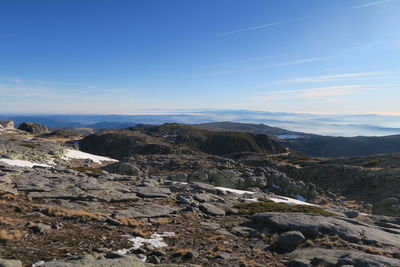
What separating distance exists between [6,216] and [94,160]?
34.3 meters

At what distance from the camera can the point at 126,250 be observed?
10.1m

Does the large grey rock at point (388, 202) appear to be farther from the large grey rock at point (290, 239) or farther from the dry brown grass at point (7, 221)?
the dry brown grass at point (7, 221)

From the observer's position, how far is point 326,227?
523 inches

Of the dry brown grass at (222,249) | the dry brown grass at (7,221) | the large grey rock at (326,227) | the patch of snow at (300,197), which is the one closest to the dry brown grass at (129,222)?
the dry brown grass at (222,249)

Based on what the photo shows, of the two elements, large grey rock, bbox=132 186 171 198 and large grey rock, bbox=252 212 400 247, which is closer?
large grey rock, bbox=252 212 400 247

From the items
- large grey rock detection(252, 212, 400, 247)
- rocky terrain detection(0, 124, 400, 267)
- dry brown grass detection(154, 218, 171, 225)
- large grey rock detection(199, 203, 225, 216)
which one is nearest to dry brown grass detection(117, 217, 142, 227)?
rocky terrain detection(0, 124, 400, 267)

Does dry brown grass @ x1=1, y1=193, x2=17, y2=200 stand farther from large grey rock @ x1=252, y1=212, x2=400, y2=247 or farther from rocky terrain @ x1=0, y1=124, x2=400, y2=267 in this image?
large grey rock @ x1=252, y1=212, x2=400, y2=247

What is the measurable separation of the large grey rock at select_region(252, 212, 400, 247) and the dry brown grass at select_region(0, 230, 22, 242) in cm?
1122

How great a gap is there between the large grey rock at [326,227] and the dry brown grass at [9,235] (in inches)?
442

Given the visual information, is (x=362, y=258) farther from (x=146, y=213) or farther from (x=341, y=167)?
(x=341, y=167)

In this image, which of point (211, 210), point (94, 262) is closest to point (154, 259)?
point (94, 262)

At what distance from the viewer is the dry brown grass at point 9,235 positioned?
31.4ft

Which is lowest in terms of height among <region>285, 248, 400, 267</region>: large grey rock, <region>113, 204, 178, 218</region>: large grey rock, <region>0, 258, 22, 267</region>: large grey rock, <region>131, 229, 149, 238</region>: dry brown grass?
<region>285, 248, 400, 267</region>: large grey rock

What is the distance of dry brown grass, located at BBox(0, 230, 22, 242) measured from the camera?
9.59 metres
